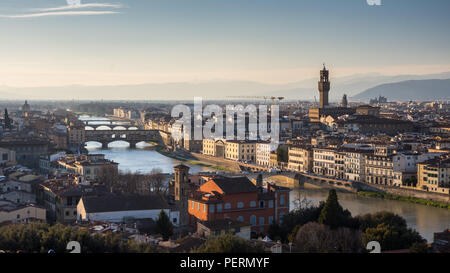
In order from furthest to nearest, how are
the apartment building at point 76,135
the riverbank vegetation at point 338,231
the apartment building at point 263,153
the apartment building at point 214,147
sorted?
the apartment building at point 76,135 → the apartment building at point 214,147 → the apartment building at point 263,153 → the riverbank vegetation at point 338,231

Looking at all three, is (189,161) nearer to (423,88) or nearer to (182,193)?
(182,193)

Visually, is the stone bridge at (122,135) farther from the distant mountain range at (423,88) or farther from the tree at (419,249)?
the tree at (419,249)

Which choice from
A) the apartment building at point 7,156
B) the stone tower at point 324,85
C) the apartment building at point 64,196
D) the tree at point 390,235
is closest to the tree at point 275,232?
the tree at point 390,235

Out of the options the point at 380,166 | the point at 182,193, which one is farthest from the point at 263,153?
the point at 182,193

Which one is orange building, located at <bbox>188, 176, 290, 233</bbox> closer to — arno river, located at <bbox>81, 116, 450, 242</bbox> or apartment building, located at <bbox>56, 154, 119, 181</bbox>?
arno river, located at <bbox>81, 116, 450, 242</bbox>

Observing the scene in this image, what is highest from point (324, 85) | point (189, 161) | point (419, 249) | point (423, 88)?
point (324, 85)
